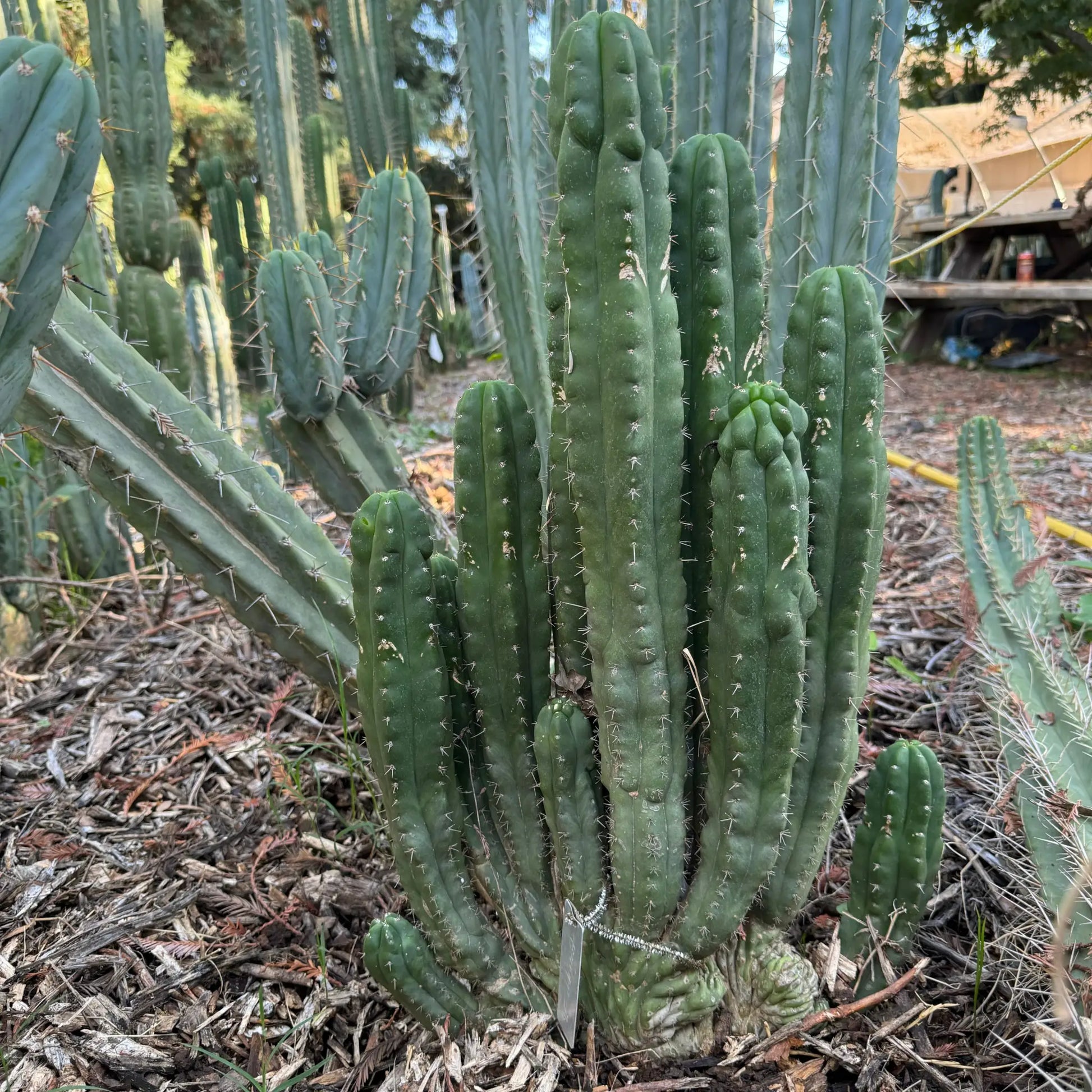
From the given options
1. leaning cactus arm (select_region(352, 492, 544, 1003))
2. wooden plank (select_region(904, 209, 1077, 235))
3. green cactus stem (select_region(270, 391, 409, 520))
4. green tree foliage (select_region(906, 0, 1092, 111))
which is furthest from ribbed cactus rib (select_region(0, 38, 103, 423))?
green tree foliage (select_region(906, 0, 1092, 111))

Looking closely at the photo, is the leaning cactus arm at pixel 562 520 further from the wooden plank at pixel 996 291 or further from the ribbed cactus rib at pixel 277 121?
the wooden plank at pixel 996 291

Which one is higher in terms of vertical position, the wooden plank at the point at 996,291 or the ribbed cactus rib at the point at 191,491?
the ribbed cactus rib at the point at 191,491

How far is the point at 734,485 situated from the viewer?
119 cm

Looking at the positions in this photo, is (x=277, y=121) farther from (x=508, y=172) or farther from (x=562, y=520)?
(x=562, y=520)

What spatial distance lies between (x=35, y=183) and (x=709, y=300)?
913mm

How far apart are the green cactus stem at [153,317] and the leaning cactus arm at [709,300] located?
2.63 m

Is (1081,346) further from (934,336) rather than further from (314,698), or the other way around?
(314,698)

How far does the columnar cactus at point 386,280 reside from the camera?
2617 millimetres

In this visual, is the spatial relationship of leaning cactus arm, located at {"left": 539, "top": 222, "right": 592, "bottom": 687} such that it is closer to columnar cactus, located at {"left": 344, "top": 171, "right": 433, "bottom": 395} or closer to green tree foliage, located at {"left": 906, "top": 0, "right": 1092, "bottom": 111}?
columnar cactus, located at {"left": 344, "top": 171, "right": 433, "bottom": 395}

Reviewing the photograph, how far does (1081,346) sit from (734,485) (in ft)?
29.3

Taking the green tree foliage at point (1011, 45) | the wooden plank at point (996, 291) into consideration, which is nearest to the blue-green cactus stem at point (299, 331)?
the wooden plank at point (996, 291)

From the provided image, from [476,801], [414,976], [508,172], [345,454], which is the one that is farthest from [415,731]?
[508,172]

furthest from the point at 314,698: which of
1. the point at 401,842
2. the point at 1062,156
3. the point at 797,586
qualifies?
the point at 1062,156

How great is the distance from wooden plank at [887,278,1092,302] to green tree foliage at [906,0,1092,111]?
87.0 inches
